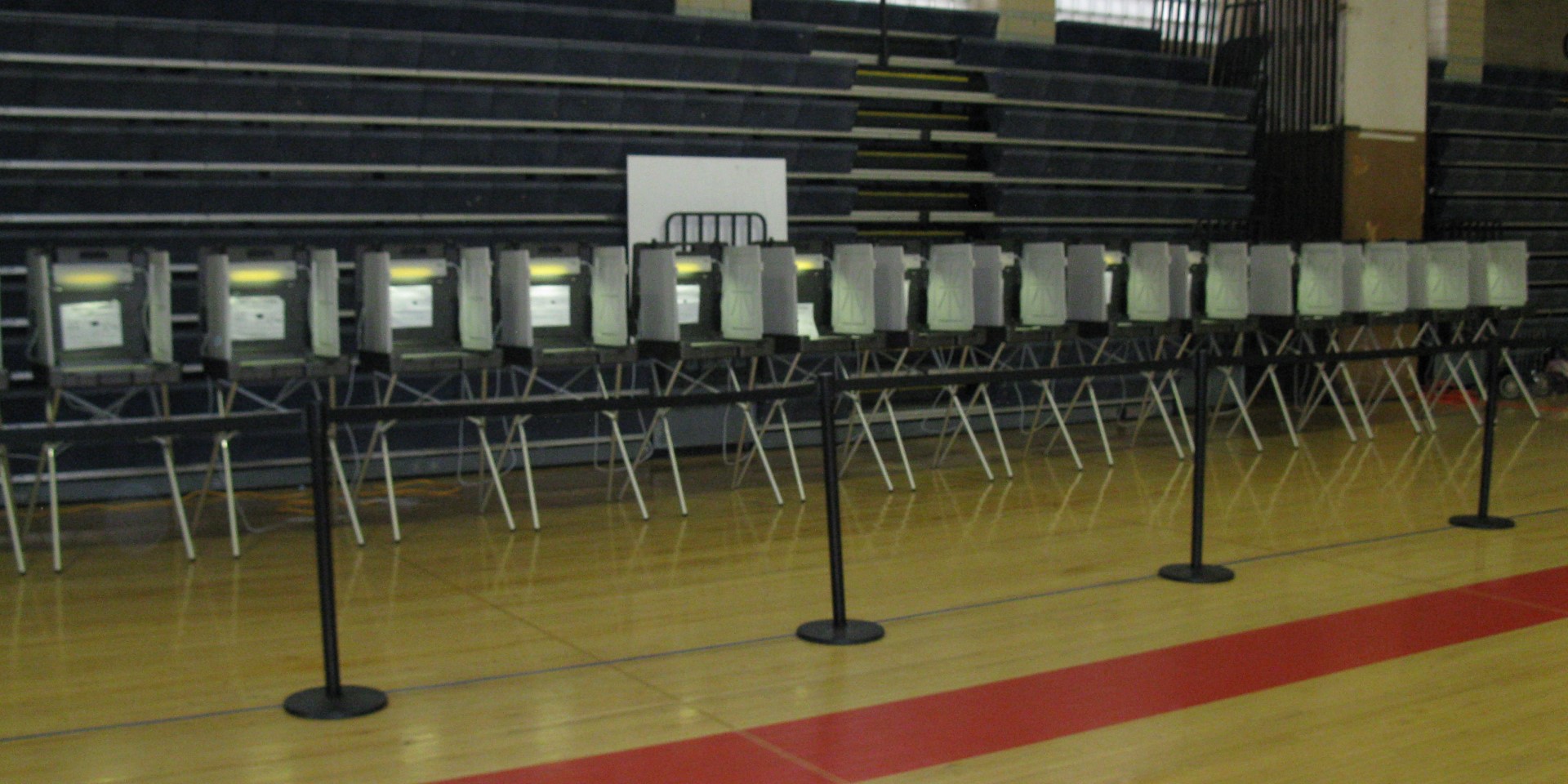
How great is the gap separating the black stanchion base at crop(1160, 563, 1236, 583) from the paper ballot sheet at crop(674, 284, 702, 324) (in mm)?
2589

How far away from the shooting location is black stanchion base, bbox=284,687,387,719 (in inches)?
144

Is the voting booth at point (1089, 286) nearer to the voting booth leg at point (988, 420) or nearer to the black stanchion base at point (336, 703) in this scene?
the voting booth leg at point (988, 420)

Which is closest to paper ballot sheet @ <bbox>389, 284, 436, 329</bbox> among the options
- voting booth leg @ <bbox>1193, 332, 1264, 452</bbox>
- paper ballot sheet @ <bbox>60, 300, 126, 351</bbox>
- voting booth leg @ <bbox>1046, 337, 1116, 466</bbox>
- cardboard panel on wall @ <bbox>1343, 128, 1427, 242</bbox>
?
paper ballot sheet @ <bbox>60, 300, 126, 351</bbox>

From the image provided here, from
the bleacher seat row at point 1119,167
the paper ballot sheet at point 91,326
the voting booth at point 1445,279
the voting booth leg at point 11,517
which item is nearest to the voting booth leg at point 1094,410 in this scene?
the bleacher seat row at point 1119,167

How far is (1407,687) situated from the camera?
12.5 feet

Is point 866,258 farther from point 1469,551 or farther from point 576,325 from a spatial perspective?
point 1469,551

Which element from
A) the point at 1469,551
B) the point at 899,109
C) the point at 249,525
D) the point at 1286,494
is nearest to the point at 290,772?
the point at 249,525

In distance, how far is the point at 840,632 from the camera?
439cm

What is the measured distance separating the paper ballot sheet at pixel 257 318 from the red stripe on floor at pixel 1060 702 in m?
3.44

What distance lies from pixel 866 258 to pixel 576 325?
4.66 feet

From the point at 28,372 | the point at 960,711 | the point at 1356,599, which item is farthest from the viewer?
the point at 28,372

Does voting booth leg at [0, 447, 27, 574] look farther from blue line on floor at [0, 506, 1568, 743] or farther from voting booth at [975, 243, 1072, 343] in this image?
voting booth at [975, 243, 1072, 343]

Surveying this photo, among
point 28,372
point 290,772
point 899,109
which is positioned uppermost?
point 899,109

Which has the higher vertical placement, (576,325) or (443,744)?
(576,325)
